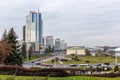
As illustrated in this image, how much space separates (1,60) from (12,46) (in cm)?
323

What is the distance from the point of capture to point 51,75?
2495cm

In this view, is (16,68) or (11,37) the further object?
(11,37)

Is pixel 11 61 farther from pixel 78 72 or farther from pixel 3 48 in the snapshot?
pixel 78 72

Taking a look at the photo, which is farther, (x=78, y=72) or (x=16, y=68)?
(x=78, y=72)

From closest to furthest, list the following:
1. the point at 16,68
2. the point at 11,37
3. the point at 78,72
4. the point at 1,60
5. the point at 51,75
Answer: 1. the point at 51,75
2. the point at 16,68
3. the point at 78,72
4. the point at 1,60
5. the point at 11,37

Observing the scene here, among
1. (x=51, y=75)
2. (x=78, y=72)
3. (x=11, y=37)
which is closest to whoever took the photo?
(x=51, y=75)

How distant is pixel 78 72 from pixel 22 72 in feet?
17.0

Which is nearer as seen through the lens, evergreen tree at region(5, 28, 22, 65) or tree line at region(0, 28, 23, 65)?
tree line at region(0, 28, 23, 65)

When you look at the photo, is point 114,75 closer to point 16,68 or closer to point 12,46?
point 16,68

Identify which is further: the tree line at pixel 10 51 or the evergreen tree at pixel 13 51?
the evergreen tree at pixel 13 51

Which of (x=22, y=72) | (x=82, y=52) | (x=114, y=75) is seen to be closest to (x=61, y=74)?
(x=22, y=72)

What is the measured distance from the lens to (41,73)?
25844mm

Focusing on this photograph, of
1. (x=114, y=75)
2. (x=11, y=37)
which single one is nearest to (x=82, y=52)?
(x=11, y=37)

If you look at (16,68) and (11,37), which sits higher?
(11,37)
